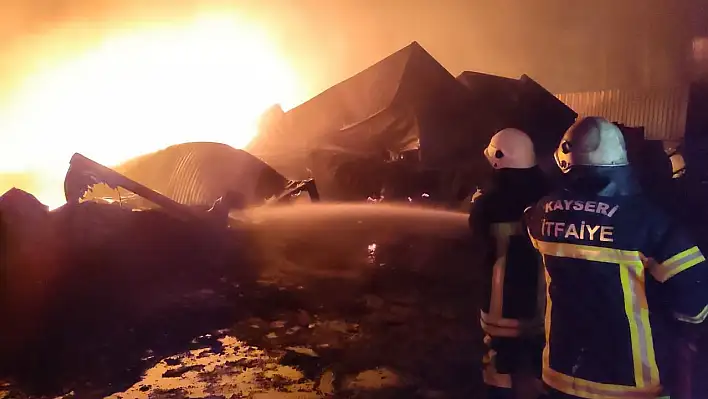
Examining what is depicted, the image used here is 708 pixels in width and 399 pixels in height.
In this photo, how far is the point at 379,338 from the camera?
3041 millimetres

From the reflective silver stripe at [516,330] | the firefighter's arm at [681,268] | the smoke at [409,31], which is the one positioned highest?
the smoke at [409,31]

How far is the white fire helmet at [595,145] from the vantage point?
1767 millimetres

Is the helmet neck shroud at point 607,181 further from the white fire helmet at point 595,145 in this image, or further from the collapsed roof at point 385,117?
the collapsed roof at point 385,117

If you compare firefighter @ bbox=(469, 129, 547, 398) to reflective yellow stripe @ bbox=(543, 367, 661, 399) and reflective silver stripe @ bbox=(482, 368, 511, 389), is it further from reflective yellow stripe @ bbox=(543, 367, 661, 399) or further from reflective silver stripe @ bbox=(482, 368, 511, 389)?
reflective yellow stripe @ bbox=(543, 367, 661, 399)

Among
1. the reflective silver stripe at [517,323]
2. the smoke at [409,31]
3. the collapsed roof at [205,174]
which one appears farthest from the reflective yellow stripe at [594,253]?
the collapsed roof at [205,174]

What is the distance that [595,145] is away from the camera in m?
1.77

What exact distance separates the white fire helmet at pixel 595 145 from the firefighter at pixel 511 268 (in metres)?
0.42

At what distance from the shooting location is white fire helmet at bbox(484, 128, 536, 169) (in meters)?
2.28

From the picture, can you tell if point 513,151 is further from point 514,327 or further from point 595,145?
point 514,327

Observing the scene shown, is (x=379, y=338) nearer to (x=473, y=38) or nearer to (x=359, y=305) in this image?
(x=359, y=305)

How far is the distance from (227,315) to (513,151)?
1.98 meters

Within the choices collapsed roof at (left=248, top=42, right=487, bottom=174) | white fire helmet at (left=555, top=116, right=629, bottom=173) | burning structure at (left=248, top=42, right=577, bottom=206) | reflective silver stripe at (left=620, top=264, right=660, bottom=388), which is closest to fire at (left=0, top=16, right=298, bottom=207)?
collapsed roof at (left=248, top=42, right=487, bottom=174)

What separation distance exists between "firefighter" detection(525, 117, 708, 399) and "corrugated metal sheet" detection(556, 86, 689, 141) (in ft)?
4.60

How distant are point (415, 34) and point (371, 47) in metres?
0.30
